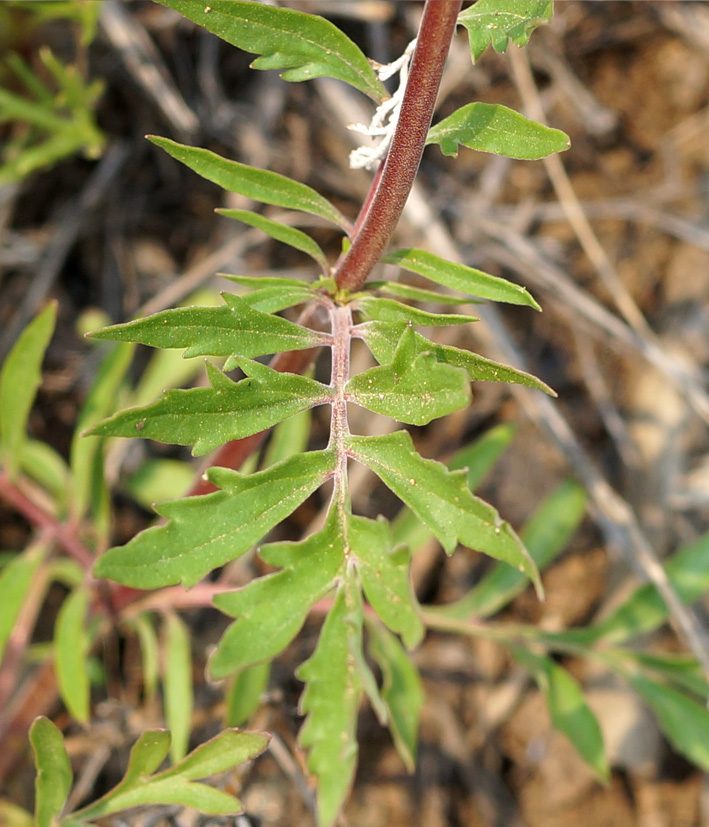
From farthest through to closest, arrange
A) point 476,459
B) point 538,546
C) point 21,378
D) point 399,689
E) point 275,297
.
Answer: point 538,546, point 476,459, point 399,689, point 21,378, point 275,297

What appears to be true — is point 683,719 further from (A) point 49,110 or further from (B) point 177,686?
(A) point 49,110

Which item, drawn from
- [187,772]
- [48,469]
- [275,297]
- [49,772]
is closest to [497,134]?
[275,297]

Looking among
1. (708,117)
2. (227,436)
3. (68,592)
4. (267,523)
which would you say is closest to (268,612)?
(267,523)

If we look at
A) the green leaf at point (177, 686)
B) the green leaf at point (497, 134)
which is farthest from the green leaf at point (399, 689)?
the green leaf at point (497, 134)

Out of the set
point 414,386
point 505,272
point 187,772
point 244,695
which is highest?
point 414,386

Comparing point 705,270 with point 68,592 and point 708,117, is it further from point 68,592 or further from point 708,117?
point 68,592

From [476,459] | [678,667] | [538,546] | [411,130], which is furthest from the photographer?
[538,546]

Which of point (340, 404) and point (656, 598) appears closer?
point (340, 404)
